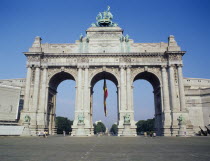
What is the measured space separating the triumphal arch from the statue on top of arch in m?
2.40

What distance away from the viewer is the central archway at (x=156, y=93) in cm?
4450

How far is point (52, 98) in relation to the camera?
158 ft

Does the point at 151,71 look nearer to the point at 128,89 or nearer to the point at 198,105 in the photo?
the point at 128,89

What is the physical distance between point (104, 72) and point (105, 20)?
46.5 ft

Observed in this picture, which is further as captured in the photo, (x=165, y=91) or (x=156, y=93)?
(x=156, y=93)

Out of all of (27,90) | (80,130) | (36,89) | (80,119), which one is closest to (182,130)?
(80,130)

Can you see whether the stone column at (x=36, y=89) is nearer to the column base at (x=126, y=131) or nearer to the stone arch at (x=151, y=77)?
the column base at (x=126, y=131)

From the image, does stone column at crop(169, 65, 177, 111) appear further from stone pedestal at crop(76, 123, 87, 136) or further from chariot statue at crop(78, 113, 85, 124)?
stone pedestal at crop(76, 123, 87, 136)

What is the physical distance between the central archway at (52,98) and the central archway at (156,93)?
57.8 feet

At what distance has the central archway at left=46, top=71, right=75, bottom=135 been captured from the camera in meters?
44.9

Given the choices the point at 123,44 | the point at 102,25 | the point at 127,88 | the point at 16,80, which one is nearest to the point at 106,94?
the point at 127,88

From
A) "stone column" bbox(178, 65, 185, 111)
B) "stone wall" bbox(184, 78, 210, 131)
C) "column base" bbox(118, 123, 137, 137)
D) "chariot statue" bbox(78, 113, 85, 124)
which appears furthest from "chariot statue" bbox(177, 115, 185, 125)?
"chariot statue" bbox(78, 113, 85, 124)

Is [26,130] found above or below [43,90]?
below

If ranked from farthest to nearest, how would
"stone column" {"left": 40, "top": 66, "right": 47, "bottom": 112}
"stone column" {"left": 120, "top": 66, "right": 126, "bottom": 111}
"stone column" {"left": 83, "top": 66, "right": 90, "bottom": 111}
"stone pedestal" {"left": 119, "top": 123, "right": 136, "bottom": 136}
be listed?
1. "stone column" {"left": 40, "top": 66, "right": 47, "bottom": 112}
2. "stone column" {"left": 83, "top": 66, "right": 90, "bottom": 111}
3. "stone column" {"left": 120, "top": 66, "right": 126, "bottom": 111}
4. "stone pedestal" {"left": 119, "top": 123, "right": 136, "bottom": 136}
